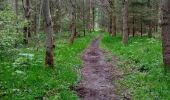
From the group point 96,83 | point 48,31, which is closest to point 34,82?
point 96,83

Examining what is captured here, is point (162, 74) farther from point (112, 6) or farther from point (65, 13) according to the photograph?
point (65, 13)

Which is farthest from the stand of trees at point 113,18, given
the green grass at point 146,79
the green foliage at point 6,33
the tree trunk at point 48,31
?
the green grass at point 146,79

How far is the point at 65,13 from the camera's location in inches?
2069

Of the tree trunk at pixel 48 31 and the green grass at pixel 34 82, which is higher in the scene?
the tree trunk at pixel 48 31

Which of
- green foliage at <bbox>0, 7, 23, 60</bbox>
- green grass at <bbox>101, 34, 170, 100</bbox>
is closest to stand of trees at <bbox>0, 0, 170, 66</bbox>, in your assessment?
green foliage at <bbox>0, 7, 23, 60</bbox>

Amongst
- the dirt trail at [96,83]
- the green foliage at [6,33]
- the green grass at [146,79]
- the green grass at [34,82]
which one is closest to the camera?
the green grass at [34,82]

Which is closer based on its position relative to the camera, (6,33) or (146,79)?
(146,79)

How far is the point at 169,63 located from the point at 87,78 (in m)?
3.71

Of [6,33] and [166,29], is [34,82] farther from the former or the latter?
[166,29]

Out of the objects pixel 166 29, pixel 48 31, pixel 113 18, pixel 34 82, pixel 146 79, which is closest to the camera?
pixel 34 82

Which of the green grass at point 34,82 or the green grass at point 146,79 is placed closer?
the green grass at point 34,82

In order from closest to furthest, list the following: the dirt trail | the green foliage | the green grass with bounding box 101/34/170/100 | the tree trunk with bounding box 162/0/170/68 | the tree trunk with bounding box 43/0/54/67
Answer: the green grass with bounding box 101/34/170/100
the dirt trail
the tree trunk with bounding box 162/0/170/68
the tree trunk with bounding box 43/0/54/67
the green foliage

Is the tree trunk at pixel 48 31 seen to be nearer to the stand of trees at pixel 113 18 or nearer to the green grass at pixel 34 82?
the stand of trees at pixel 113 18

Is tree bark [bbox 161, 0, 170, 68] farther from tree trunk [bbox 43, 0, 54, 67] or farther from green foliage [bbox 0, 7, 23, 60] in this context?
green foliage [bbox 0, 7, 23, 60]
